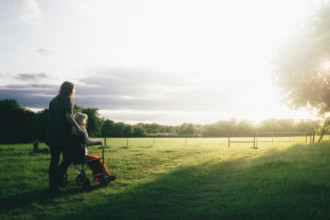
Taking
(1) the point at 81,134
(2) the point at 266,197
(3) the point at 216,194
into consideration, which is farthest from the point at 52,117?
(2) the point at 266,197

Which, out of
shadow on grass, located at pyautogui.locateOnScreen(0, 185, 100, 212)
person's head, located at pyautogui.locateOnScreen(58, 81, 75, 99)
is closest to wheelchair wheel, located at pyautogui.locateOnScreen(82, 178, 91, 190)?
shadow on grass, located at pyautogui.locateOnScreen(0, 185, 100, 212)

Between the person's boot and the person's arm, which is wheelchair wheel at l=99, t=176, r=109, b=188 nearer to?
the person's boot

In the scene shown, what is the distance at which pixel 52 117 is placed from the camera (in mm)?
5926

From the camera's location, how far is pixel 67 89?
19.7 ft

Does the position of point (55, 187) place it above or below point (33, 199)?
above

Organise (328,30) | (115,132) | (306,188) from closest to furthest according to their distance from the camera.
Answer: (306,188)
(328,30)
(115,132)

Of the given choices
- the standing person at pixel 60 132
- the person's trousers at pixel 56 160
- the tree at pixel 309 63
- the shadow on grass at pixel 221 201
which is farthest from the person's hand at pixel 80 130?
the tree at pixel 309 63

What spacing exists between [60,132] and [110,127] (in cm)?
7745

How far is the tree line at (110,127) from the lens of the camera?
167 ft

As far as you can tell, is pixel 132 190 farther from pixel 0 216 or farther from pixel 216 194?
pixel 0 216

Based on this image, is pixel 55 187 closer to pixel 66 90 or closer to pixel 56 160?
pixel 56 160

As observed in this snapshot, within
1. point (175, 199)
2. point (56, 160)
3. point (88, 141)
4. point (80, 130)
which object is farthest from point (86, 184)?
point (175, 199)

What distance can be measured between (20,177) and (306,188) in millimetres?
8282

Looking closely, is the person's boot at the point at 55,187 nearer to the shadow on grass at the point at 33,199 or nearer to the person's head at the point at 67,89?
the shadow on grass at the point at 33,199
